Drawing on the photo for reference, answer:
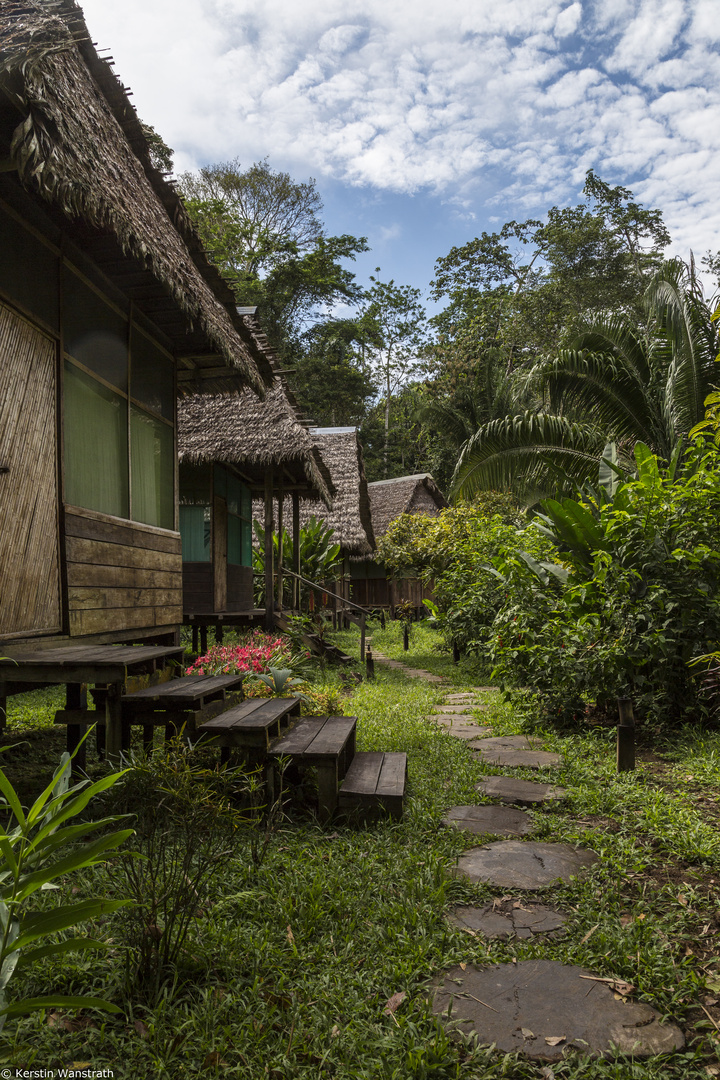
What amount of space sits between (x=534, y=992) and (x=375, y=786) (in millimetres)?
1421

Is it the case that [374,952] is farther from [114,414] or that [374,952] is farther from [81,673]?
[114,414]

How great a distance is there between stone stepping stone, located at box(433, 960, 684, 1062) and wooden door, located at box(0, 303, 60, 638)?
9.14 feet

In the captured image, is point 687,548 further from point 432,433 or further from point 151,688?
point 432,433

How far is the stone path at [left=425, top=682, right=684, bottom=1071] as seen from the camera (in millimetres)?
1755

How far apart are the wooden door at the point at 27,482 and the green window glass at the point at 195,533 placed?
5320mm

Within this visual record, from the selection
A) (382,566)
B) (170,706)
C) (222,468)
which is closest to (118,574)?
(170,706)

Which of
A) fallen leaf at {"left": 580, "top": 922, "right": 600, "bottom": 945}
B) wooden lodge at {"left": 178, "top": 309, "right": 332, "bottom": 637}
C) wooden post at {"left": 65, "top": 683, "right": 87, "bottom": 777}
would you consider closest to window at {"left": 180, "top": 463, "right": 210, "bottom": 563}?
wooden lodge at {"left": 178, "top": 309, "right": 332, "bottom": 637}

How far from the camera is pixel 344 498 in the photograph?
57.8 ft

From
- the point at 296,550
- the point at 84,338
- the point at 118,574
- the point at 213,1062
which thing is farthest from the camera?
the point at 296,550

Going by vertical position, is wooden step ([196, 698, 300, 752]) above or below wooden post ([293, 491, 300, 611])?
below

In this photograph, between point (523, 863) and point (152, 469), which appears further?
point (152, 469)

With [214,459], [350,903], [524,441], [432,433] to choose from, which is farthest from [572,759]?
[432,433]

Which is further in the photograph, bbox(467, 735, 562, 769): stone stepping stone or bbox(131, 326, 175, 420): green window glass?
bbox(131, 326, 175, 420): green window glass

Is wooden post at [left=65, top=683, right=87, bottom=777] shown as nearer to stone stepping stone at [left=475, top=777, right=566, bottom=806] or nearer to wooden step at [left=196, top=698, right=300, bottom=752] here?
wooden step at [left=196, top=698, right=300, bottom=752]
